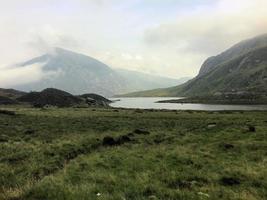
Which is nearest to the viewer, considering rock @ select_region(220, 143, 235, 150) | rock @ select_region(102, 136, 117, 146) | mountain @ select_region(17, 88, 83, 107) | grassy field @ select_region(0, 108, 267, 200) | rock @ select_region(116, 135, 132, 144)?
grassy field @ select_region(0, 108, 267, 200)

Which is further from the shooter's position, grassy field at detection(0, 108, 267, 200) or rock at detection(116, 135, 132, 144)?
rock at detection(116, 135, 132, 144)

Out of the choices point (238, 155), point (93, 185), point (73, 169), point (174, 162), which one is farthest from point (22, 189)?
point (238, 155)

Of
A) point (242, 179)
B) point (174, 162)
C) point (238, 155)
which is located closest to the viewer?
point (242, 179)

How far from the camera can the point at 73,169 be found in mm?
18531

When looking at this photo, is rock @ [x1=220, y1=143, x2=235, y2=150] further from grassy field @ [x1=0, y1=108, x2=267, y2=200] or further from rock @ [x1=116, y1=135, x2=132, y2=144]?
rock @ [x1=116, y1=135, x2=132, y2=144]

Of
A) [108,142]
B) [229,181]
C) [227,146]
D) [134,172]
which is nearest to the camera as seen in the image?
[229,181]

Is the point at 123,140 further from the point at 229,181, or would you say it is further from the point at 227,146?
the point at 229,181

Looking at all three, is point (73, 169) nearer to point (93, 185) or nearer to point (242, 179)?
point (93, 185)

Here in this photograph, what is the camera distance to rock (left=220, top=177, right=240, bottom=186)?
1580 cm

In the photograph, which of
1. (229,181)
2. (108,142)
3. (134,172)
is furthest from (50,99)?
(229,181)

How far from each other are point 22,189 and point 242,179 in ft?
34.6

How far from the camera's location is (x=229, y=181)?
632 inches

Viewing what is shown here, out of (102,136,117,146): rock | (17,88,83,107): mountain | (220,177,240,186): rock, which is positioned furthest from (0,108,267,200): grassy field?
(17,88,83,107): mountain

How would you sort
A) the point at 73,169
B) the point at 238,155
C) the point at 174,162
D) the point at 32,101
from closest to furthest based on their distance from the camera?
the point at 73,169 → the point at 174,162 → the point at 238,155 → the point at 32,101
